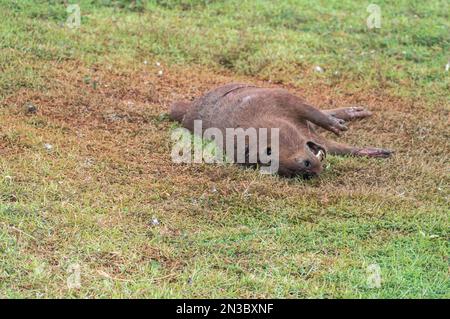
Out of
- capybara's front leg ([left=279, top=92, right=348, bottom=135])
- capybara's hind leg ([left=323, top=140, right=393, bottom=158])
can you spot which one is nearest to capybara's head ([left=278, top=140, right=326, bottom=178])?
capybara's hind leg ([left=323, top=140, right=393, bottom=158])

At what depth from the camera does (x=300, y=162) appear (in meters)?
5.72

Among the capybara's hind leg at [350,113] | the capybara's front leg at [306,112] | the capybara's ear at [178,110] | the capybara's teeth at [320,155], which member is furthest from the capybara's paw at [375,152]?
the capybara's ear at [178,110]

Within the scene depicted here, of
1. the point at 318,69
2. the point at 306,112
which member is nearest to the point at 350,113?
the point at 306,112

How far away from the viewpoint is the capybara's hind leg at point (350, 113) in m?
7.12

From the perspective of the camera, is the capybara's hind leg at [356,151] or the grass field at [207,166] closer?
the grass field at [207,166]

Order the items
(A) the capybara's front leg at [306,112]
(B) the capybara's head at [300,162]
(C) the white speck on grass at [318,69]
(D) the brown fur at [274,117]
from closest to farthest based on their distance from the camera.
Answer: (B) the capybara's head at [300,162]
(D) the brown fur at [274,117]
(A) the capybara's front leg at [306,112]
(C) the white speck on grass at [318,69]

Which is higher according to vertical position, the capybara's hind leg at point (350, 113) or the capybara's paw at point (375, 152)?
the capybara's hind leg at point (350, 113)

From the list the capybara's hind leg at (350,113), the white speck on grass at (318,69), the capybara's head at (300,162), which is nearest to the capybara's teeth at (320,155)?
the capybara's head at (300,162)

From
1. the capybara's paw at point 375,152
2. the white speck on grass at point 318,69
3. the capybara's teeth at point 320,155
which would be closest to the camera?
the capybara's teeth at point 320,155

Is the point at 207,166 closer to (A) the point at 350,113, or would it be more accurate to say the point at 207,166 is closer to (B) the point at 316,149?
(B) the point at 316,149

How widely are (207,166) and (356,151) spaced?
1.29 meters

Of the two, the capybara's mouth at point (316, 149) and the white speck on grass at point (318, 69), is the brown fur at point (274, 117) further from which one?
the white speck on grass at point (318, 69)

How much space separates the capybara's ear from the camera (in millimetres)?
6930

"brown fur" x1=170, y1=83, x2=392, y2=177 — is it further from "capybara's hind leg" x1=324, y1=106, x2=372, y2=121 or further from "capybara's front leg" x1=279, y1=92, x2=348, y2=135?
"capybara's hind leg" x1=324, y1=106, x2=372, y2=121
